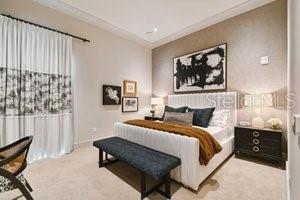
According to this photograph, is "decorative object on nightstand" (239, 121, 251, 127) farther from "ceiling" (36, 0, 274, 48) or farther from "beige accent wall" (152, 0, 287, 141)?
"ceiling" (36, 0, 274, 48)

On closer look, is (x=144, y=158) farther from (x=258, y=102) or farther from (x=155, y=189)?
(x=258, y=102)

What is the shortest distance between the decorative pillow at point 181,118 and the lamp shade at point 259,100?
116 centimetres

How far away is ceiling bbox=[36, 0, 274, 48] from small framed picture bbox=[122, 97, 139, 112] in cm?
196

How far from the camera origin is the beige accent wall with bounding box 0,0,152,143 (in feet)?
10.4

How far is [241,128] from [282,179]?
1.02 m

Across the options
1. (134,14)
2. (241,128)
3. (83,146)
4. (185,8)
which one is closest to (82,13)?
(134,14)

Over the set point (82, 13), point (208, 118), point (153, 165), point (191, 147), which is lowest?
point (153, 165)

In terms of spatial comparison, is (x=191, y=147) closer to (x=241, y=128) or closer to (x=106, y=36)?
(x=241, y=128)

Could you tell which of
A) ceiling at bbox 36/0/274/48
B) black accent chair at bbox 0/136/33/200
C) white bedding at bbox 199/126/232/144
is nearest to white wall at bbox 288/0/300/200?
white bedding at bbox 199/126/232/144

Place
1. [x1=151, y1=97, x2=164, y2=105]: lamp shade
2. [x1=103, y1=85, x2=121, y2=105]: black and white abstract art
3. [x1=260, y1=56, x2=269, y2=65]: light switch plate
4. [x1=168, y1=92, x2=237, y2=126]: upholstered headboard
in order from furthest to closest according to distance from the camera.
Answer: [x1=151, y1=97, x2=164, y2=105]: lamp shade
[x1=103, y1=85, x2=121, y2=105]: black and white abstract art
[x1=168, y1=92, x2=237, y2=126]: upholstered headboard
[x1=260, y1=56, x2=269, y2=65]: light switch plate

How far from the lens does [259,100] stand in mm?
3059

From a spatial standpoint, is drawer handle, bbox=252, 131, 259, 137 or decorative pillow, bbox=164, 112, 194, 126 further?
decorative pillow, bbox=164, 112, 194, 126

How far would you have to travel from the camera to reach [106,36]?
170 inches

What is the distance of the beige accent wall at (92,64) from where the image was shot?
3.18m
